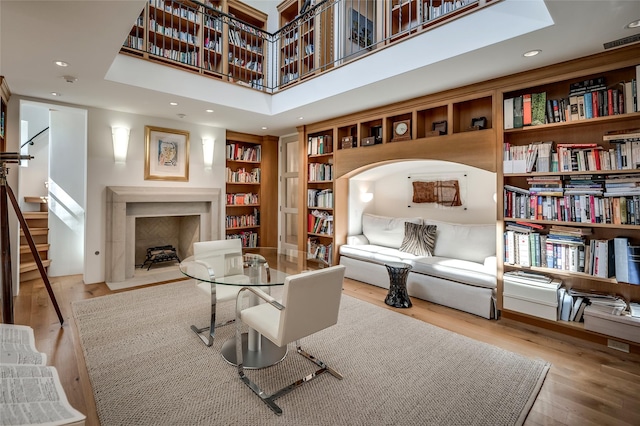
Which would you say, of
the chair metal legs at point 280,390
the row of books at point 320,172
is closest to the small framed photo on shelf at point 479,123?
the row of books at point 320,172

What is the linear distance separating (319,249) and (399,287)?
1.87 metres

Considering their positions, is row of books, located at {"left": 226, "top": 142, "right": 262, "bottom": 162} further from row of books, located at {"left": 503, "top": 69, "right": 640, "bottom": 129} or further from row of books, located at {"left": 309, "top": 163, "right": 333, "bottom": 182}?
row of books, located at {"left": 503, "top": 69, "right": 640, "bottom": 129}

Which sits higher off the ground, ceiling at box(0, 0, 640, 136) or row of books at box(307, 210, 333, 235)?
ceiling at box(0, 0, 640, 136)

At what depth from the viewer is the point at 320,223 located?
200 inches

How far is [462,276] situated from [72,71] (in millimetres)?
4509

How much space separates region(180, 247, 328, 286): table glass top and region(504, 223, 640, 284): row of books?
1.94 metres

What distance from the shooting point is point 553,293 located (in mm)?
2736

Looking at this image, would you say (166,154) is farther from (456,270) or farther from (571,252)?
(571,252)

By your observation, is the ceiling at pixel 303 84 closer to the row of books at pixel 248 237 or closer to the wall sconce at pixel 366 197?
the wall sconce at pixel 366 197

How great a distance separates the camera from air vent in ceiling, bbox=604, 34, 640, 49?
224 cm

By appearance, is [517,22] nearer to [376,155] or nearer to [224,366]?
[376,155]

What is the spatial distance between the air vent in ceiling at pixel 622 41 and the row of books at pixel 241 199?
17.0ft

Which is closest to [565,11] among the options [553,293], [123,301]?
[553,293]

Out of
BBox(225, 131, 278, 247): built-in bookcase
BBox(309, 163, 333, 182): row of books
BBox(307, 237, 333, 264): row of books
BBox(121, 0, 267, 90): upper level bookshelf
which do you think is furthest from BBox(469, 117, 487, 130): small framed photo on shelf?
BBox(225, 131, 278, 247): built-in bookcase
